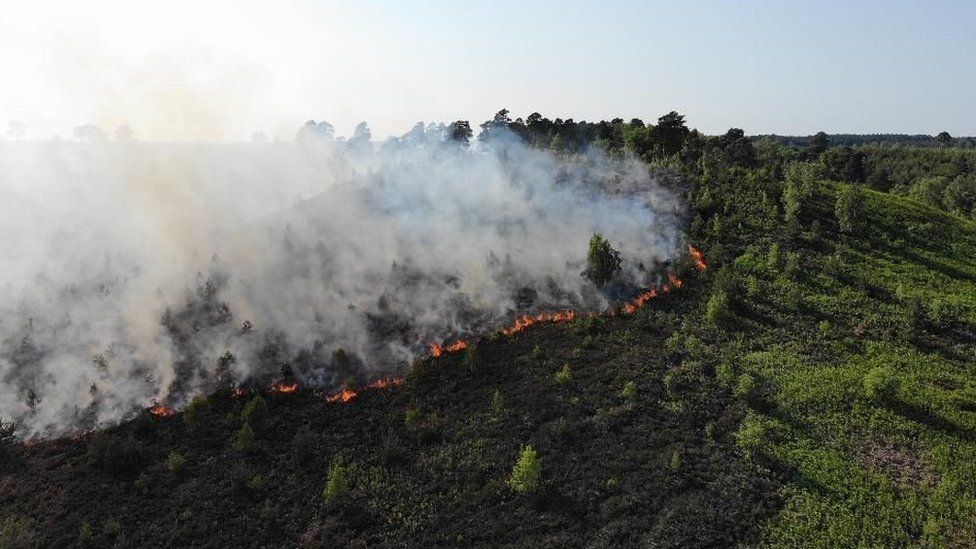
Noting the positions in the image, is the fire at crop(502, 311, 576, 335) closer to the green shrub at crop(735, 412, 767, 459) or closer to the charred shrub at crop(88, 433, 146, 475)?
the green shrub at crop(735, 412, 767, 459)

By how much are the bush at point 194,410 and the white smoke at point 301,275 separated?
2619mm

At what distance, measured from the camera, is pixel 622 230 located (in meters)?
47.7

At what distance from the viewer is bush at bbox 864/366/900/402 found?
27656 mm

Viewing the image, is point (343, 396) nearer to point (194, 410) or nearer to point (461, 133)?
point (194, 410)

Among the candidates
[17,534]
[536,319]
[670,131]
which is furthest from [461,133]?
[17,534]

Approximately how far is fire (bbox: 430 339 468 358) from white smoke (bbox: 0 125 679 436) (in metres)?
1.01

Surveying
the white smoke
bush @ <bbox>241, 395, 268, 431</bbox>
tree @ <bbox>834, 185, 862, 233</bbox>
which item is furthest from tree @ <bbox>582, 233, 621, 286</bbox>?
bush @ <bbox>241, 395, 268, 431</bbox>

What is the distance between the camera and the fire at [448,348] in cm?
3596

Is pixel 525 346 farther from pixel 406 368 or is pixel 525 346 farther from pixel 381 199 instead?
pixel 381 199

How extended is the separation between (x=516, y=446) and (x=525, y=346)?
901cm

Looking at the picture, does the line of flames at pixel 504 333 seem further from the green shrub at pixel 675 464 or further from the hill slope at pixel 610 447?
the green shrub at pixel 675 464

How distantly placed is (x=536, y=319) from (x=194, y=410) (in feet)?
66.0

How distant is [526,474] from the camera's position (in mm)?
24344

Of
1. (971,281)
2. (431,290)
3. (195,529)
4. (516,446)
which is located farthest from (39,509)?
(971,281)
